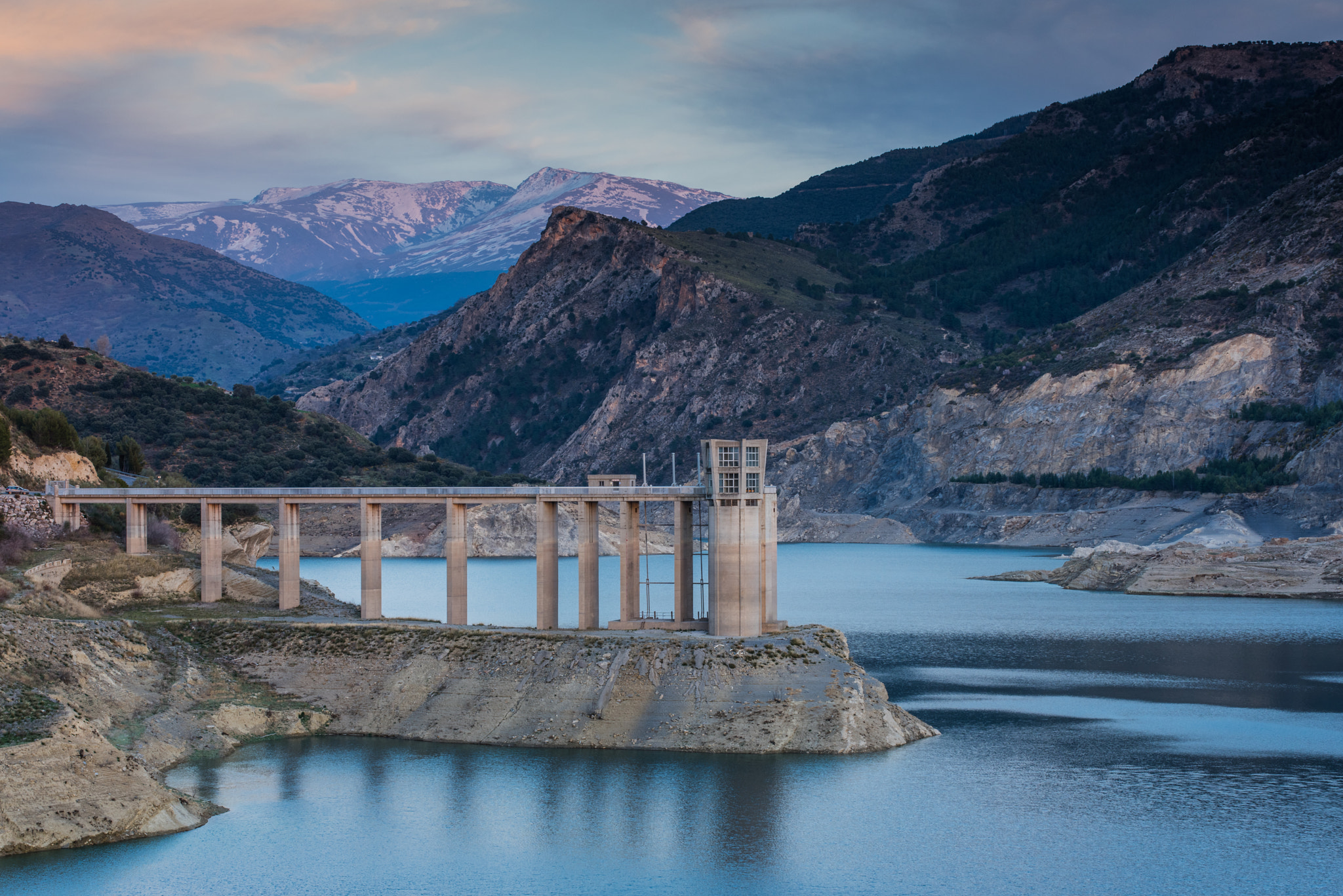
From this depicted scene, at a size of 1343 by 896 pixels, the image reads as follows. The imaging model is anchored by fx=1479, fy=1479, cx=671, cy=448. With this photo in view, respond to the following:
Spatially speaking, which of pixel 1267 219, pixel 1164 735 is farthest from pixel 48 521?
pixel 1267 219

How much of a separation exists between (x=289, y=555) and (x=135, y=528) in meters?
9.63

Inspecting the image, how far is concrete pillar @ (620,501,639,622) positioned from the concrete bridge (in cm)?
5

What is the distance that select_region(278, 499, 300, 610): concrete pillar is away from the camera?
220 feet

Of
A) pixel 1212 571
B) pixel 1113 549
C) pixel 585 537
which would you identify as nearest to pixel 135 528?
pixel 585 537

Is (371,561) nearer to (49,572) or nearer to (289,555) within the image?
(289,555)

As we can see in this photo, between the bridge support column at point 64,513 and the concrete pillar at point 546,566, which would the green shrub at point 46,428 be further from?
the concrete pillar at point 546,566

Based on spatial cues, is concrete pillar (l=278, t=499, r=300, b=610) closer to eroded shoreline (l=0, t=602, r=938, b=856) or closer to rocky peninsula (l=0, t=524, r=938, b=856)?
rocky peninsula (l=0, t=524, r=938, b=856)

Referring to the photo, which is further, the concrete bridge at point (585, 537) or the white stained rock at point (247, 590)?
the white stained rock at point (247, 590)

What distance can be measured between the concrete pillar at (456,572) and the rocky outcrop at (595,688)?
17.8 ft

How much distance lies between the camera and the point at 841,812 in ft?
139

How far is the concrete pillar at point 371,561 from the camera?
210 ft

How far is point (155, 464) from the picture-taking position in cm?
13038

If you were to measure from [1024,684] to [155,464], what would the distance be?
295 ft

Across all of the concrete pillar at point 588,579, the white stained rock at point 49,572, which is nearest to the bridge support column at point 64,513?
the white stained rock at point 49,572
